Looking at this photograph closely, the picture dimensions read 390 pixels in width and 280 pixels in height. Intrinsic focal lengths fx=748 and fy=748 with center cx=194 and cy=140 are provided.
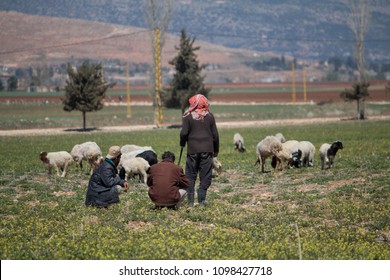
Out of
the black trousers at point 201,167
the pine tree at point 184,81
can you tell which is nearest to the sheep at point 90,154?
the black trousers at point 201,167

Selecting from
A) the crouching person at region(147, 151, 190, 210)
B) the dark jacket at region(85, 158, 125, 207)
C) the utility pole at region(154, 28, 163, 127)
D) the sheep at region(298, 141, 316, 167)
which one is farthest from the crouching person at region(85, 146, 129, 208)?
the utility pole at region(154, 28, 163, 127)

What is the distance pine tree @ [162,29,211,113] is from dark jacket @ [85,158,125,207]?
47.8 meters

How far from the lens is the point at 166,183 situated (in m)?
15.8

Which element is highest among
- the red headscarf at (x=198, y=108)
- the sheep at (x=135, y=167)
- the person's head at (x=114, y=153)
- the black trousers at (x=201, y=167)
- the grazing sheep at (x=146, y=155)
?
the red headscarf at (x=198, y=108)

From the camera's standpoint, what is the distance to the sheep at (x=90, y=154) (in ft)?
81.0

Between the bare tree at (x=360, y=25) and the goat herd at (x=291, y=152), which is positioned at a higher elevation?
the bare tree at (x=360, y=25)

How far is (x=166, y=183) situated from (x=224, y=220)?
5.68ft

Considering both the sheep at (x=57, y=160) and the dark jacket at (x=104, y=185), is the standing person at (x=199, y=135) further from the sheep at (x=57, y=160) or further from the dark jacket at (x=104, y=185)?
the sheep at (x=57, y=160)

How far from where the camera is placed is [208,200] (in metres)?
18.3

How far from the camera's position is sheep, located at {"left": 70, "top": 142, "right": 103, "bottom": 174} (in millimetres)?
24688

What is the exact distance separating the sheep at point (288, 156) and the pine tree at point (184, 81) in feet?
130

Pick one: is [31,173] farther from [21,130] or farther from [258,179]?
[21,130]

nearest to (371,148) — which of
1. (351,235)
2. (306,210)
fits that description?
(306,210)
